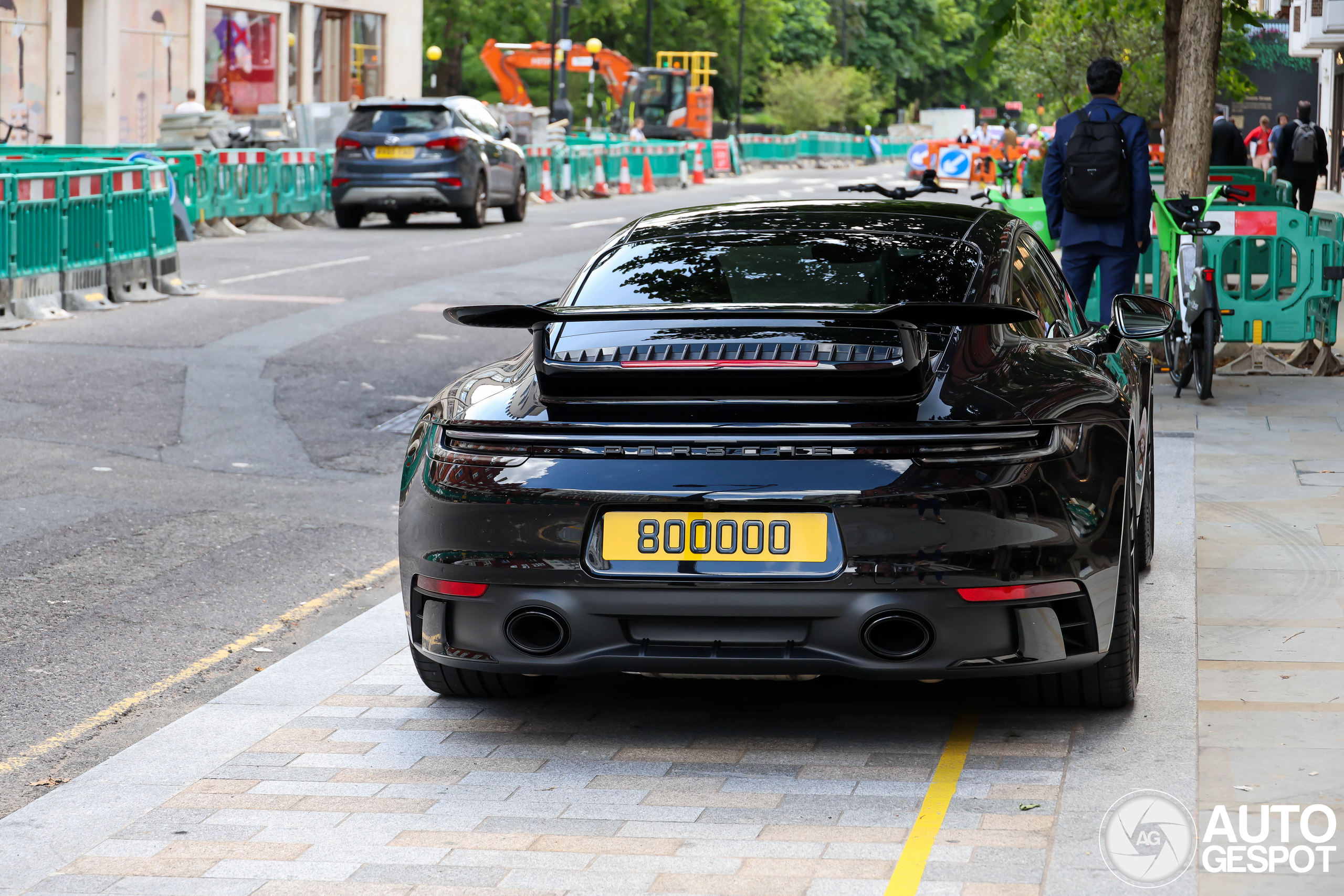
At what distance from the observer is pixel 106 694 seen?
5.36m

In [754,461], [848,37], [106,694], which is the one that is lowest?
[106,694]

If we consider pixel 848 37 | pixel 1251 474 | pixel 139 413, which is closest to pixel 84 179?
pixel 139 413

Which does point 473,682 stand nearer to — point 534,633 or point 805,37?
point 534,633

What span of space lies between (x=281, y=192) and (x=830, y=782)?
22.6 metres

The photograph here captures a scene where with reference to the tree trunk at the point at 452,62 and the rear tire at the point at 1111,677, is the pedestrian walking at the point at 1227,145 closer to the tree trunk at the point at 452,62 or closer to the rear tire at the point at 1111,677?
the rear tire at the point at 1111,677

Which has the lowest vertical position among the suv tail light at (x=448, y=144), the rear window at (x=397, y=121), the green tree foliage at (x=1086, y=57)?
the suv tail light at (x=448, y=144)

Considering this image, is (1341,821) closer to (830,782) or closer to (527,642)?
(830,782)

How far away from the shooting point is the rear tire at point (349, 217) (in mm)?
25391

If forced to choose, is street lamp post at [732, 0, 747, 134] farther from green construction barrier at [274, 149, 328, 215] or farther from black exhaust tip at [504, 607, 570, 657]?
black exhaust tip at [504, 607, 570, 657]

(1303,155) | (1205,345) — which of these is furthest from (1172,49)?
(1303,155)

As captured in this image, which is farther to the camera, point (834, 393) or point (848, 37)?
point (848, 37)

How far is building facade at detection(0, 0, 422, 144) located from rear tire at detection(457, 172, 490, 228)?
1265cm

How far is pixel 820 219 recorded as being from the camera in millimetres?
5320

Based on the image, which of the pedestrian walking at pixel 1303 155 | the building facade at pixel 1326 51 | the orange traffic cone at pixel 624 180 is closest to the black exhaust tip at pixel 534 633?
the building facade at pixel 1326 51
